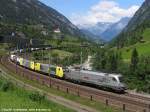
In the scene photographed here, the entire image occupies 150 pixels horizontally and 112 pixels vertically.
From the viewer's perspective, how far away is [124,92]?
76.4 metres

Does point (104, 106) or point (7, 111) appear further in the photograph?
point (104, 106)

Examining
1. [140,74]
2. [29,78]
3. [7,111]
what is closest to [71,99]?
[7,111]

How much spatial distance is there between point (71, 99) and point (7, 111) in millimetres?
31085

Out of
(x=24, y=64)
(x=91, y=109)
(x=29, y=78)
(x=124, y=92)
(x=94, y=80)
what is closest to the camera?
(x=91, y=109)

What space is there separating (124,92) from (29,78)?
42671 millimetres

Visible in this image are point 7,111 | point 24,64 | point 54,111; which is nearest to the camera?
point 7,111

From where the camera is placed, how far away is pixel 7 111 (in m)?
40.3

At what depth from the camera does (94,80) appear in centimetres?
8538

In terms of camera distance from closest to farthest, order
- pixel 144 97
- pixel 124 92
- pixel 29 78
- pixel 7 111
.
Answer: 1. pixel 7 111
2. pixel 144 97
3. pixel 124 92
4. pixel 29 78

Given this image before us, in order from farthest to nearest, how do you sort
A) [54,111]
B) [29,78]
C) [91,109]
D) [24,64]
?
[24,64]
[29,78]
[91,109]
[54,111]

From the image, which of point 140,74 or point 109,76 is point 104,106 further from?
point 140,74

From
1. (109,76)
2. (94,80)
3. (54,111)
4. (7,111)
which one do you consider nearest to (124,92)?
(109,76)

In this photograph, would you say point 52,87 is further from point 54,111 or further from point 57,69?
point 54,111

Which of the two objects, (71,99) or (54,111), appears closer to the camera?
(54,111)
